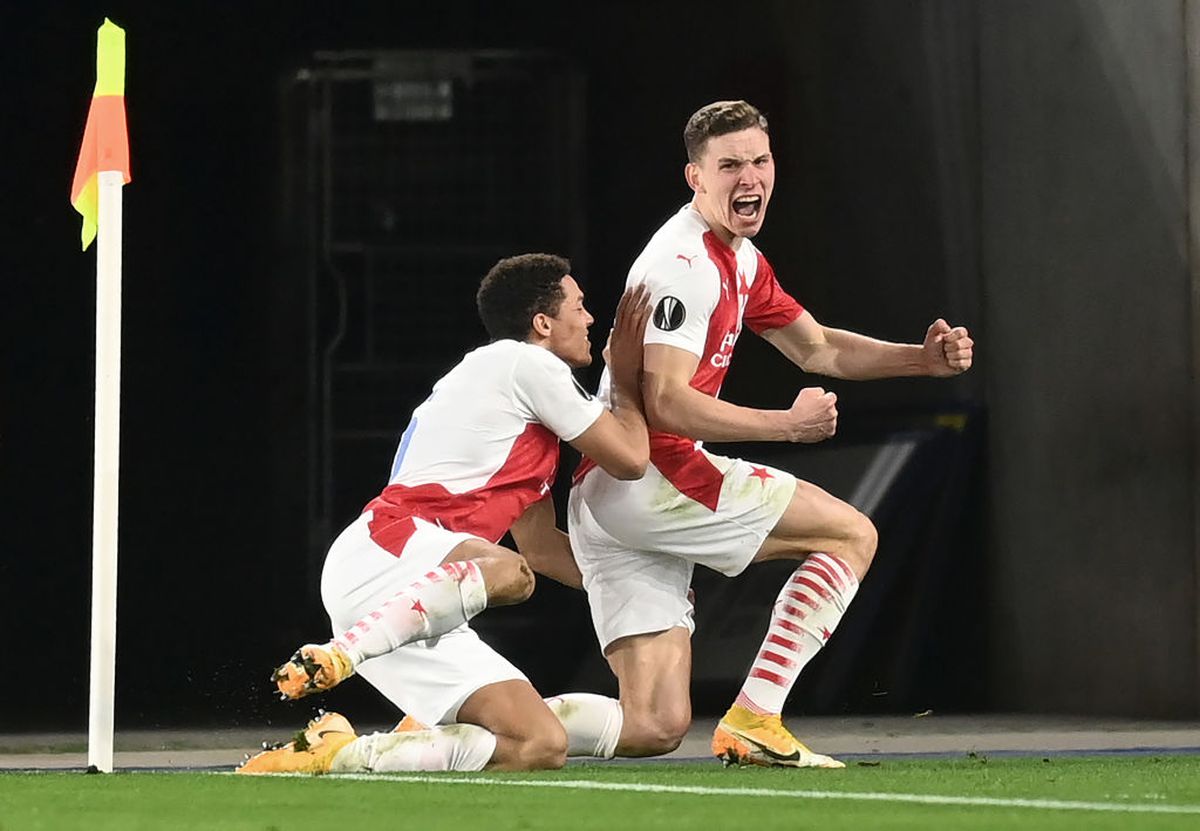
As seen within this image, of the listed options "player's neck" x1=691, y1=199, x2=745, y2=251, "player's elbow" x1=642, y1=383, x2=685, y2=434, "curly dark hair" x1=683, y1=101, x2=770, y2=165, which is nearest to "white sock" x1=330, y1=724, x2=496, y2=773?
"player's elbow" x1=642, y1=383, x2=685, y2=434

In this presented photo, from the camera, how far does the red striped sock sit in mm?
5602

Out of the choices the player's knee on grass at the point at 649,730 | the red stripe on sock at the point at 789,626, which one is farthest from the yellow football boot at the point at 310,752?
the red stripe on sock at the point at 789,626

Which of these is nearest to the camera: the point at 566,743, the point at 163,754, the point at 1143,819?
the point at 1143,819

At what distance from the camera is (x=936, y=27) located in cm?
845

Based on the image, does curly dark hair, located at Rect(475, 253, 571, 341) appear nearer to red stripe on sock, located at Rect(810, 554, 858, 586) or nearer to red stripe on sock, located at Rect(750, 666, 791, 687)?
red stripe on sock, located at Rect(810, 554, 858, 586)

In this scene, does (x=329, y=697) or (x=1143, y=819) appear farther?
(x=329, y=697)

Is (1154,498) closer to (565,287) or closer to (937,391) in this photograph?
(937,391)

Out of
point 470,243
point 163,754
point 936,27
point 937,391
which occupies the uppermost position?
point 936,27

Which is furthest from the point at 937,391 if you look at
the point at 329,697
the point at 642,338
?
the point at 642,338

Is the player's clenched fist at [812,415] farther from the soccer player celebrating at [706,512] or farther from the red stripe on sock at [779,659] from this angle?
the red stripe on sock at [779,659]

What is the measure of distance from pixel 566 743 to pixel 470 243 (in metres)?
3.00

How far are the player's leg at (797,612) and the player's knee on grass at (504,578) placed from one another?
0.67 metres

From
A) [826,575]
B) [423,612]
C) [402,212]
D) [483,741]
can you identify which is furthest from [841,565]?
[402,212]

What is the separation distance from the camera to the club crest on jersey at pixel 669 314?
556cm
